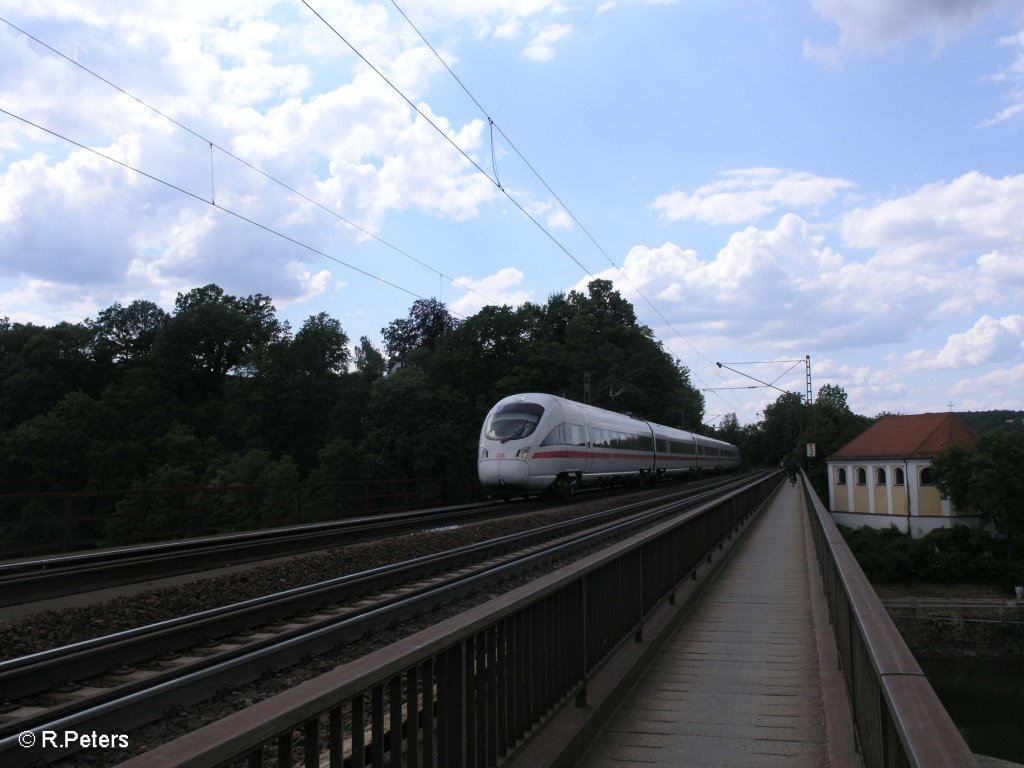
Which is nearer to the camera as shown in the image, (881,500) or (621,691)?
(621,691)

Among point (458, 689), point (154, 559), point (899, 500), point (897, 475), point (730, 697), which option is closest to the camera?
point (458, 689)

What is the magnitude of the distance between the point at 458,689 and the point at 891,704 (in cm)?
166

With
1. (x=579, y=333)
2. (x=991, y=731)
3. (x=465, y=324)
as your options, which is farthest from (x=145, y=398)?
(x=991, y=731)

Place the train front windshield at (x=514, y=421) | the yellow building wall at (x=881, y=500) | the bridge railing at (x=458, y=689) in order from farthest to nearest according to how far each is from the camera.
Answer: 1. the yellow building wall at (x=881, y=500)
2. the train front windshield at (x=514, y=421)
3. the bridge railing at (x=458, y=689)

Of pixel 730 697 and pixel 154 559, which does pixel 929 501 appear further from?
pixel 730 697

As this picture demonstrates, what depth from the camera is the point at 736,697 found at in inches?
231

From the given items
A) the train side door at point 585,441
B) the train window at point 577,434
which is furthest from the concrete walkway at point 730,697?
the train side door at point 585,441

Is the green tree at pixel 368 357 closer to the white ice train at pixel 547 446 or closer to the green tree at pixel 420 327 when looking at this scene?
the green tree at pixel 420 327

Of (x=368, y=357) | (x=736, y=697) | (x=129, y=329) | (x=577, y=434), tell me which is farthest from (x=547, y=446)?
(x=368, y=357)

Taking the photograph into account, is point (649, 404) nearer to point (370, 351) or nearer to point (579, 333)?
point (579, 333)

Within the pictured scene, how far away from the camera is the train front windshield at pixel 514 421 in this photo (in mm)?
26000

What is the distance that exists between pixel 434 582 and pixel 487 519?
10.5 metres

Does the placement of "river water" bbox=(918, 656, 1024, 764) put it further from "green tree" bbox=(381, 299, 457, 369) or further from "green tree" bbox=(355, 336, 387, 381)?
"green tree" bbox=(355, 336, 387, 381)

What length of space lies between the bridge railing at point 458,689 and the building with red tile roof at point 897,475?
65.2 m
